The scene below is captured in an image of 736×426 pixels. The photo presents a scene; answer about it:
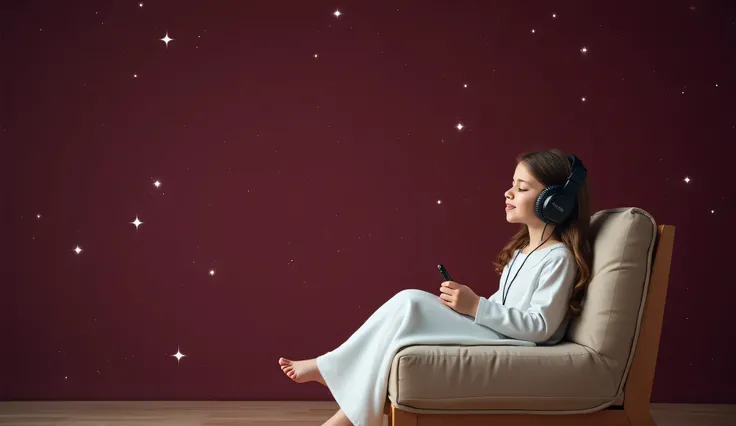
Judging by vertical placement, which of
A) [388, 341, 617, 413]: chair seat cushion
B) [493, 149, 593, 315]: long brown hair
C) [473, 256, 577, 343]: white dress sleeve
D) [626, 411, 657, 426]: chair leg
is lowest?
[626, 411, 657, 426]: chair leg

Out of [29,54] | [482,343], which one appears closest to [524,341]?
[482,343]

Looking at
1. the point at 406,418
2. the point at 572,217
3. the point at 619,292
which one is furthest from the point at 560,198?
the point at 406,418

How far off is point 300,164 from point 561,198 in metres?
1.22

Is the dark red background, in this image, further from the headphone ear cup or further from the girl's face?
the headphone ear cup

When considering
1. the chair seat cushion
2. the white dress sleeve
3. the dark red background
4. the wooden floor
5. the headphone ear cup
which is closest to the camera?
the chair seat cushion

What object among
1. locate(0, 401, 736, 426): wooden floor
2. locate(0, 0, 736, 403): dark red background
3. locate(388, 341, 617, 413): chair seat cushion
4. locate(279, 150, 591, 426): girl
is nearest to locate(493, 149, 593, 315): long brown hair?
locate(279, 150, 591, 426): girl

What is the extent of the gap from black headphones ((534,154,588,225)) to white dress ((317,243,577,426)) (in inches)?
4.4

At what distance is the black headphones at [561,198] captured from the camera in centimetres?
168

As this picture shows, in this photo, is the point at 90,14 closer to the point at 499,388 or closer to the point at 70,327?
the point at 70,327

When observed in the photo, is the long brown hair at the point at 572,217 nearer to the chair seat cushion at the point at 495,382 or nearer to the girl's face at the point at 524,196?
the girl's face at the point at 524,196

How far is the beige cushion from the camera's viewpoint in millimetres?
1464

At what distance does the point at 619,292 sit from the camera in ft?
5.02

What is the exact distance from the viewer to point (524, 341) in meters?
1.58

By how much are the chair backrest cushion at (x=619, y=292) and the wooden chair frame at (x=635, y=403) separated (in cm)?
2
